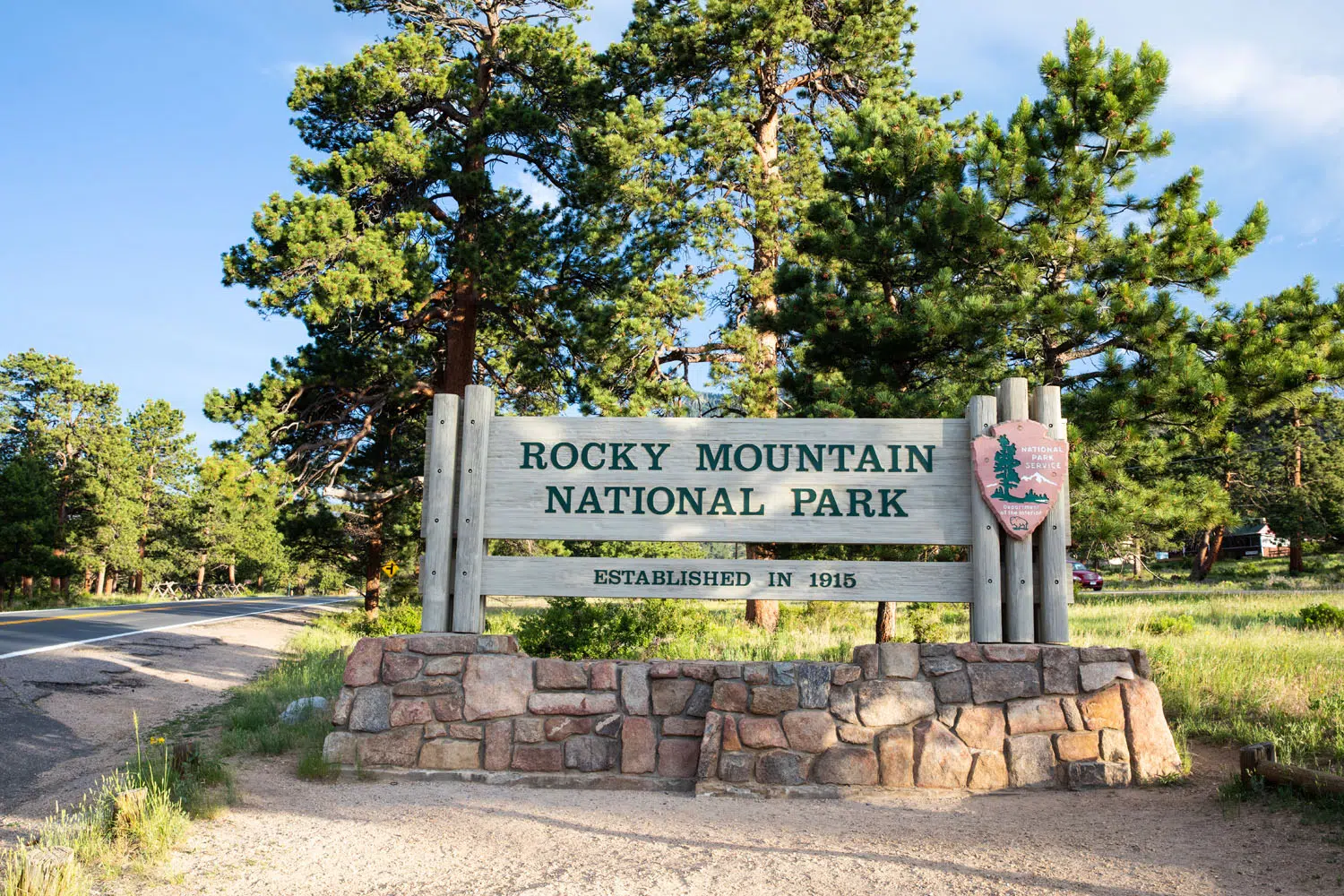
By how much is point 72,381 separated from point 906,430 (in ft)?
160

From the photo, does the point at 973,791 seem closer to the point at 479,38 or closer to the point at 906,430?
the point at 906,430

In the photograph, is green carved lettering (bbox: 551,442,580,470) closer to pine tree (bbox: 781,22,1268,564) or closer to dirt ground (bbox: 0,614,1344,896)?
dirt ground (bbox: 0,614,1344,896)

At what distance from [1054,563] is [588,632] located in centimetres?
637

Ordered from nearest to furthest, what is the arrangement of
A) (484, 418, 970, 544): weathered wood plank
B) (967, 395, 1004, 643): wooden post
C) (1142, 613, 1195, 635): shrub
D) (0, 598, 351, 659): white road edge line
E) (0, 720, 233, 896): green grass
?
(0, 720, 233, 896): green grass → (967, 395, 1004, 643): wooden post → (484, 418, 970, 544): weathered wood plank → (0, 598, 351, 659): white road edge line → (1142, 613, 1195, 635): shrub

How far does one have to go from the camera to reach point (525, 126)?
15.5 metres

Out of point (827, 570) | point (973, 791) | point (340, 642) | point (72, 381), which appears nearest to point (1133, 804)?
point (973, 791)

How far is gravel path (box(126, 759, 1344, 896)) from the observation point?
4.14 meters

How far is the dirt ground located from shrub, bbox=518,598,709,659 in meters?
4.89

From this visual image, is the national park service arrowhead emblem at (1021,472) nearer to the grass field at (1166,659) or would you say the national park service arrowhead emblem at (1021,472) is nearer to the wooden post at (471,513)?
the grass field at (1166,659)

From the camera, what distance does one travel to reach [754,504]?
21.5ft

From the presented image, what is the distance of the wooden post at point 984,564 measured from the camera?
6.28m

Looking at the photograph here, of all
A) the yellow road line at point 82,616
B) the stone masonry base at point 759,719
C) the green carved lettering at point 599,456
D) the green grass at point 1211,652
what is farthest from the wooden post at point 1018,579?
the yellow road line at point 82,616

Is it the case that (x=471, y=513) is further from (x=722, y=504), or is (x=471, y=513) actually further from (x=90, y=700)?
(x=90, y=700)

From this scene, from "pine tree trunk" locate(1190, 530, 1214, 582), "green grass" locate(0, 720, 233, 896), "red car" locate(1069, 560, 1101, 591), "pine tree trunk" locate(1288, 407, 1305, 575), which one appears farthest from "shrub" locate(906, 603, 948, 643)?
"pine tree trunk" locate(1190, 530, 1214, 582)
